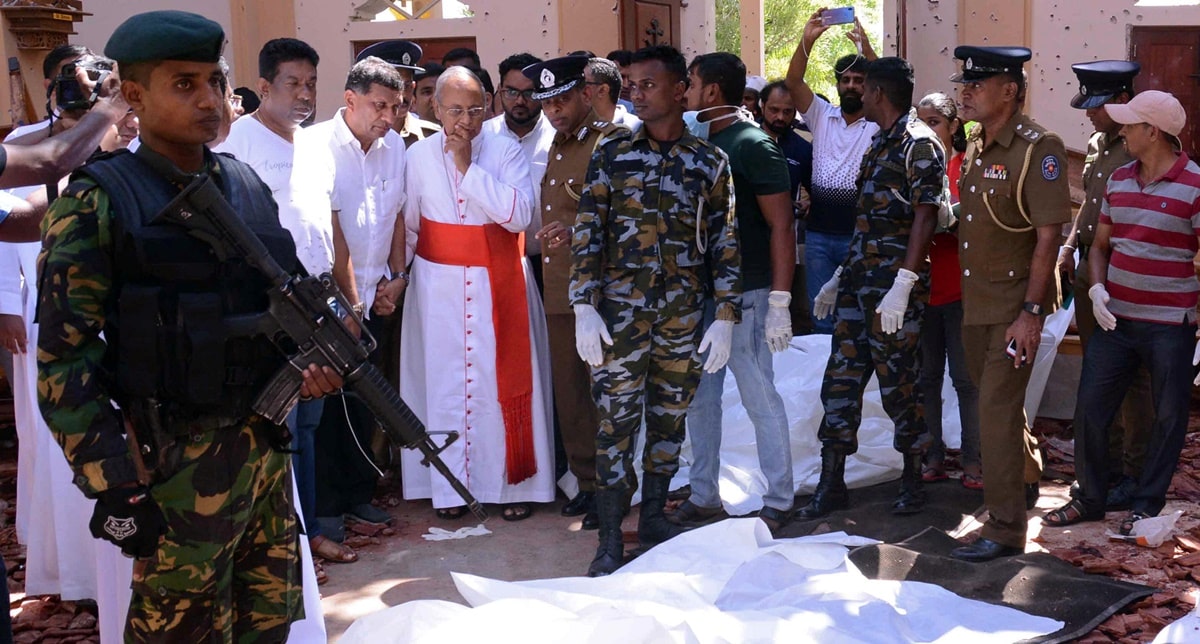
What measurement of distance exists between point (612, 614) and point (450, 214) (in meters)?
2.62

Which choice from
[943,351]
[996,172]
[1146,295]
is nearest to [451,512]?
[943,351]

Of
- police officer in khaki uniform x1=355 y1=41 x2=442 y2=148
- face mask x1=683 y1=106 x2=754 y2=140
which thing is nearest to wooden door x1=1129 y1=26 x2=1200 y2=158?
face mask x1=683 y1=106 x2=754 y2=140

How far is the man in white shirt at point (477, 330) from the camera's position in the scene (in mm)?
5863

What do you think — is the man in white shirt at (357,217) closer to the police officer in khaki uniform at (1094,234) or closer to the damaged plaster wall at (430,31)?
the police officer in khaki uniform at (1094,234)

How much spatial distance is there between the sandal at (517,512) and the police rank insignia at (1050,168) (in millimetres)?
2917

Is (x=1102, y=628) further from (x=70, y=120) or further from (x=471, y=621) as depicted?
(x=70, y=120)

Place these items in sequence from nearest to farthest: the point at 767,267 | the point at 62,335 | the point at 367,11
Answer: the point at 62,335, the point at 767,267, the point at 367,11

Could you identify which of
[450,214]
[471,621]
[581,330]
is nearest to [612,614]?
[471,621]

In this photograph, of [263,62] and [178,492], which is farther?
[263,62]

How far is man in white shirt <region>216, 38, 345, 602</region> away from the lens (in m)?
5.05

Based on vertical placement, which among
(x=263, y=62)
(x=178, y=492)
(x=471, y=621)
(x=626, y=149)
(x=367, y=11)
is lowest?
(x=471, y=621)

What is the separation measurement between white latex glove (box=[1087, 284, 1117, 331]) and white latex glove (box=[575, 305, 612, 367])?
89.0 inches

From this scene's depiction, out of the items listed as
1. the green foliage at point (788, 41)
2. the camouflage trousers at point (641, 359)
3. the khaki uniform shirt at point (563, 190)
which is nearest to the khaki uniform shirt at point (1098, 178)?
the camouflage trousers at point (641, 359)

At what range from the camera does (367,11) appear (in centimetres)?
1223
